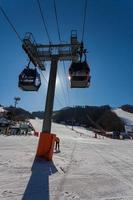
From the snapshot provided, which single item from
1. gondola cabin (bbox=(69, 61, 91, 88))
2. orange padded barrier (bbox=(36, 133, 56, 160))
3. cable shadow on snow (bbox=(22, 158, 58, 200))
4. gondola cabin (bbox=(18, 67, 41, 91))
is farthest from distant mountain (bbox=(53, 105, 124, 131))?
cable shadow on snow (bbox=(22, 158, 58, 200))

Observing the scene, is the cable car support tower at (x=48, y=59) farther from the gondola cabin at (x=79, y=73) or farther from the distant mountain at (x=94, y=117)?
the distant mountain at (x=94, y=117)

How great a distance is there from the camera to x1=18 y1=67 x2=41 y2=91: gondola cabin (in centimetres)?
1359

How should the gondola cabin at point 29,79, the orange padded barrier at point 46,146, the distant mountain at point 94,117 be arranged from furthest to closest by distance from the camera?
the distant mountain at point 94,117, the gondola cabin at point 29,79, the orange padded barrier at point 46,146

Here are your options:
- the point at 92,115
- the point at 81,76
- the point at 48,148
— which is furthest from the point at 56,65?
the point at 92,115

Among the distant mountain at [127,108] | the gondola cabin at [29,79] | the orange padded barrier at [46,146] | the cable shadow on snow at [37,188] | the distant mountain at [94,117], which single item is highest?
the distant mountain at [127,108]

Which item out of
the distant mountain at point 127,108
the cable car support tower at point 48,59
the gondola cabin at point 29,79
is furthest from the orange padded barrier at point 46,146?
the distant mountain at point 127,108

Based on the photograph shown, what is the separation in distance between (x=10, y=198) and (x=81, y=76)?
9.45 meters

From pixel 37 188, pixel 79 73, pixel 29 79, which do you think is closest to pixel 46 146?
pixel 79 73

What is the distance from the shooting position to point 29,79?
13.6 meters

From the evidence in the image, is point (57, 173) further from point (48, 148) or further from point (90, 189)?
point (48, 148)

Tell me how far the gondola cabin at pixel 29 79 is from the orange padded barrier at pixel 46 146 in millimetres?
4141

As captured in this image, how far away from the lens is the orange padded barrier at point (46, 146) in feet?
33.3

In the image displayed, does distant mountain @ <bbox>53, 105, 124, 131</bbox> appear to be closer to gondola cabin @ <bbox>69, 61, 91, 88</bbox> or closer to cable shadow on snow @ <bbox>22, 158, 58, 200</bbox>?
gondola cabin @ <bbox>69, 61, 91, 88</bbox>

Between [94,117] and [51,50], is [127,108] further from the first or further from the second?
[51,50]
